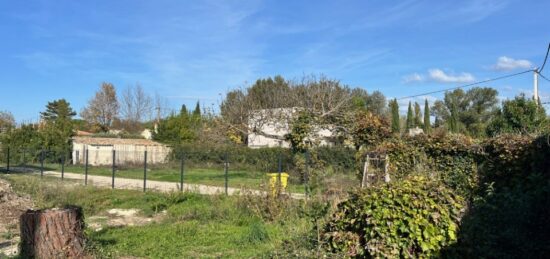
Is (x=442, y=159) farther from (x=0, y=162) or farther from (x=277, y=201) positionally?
(x=0, y=162)

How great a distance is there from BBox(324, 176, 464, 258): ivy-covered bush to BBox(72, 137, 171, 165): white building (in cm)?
3169

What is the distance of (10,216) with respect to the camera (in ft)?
37.2

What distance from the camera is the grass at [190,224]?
773 cm

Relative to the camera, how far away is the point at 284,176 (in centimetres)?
1566

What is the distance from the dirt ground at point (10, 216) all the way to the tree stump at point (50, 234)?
1.14 m

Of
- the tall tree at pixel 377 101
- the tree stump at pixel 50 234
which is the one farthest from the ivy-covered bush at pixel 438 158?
the tall tree at pixel 377 101

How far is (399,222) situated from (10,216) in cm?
966

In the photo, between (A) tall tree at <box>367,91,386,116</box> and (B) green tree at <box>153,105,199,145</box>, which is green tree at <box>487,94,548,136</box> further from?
(A) tall tree at <box>367,91,386,116</box>

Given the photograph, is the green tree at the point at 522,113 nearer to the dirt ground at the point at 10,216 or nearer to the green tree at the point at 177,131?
the dirt ground at the point at 10,216

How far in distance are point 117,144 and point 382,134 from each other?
2969cm

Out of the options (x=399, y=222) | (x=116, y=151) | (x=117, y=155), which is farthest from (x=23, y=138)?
(x=399, y=222)

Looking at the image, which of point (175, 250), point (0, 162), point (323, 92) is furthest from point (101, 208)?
point (0, 162)

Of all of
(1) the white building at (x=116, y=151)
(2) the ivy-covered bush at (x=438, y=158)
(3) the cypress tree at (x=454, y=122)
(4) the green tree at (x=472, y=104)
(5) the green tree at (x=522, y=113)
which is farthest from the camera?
(4) the green tree at (x=472, y=104)

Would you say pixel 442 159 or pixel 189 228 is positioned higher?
pixel 442 159
